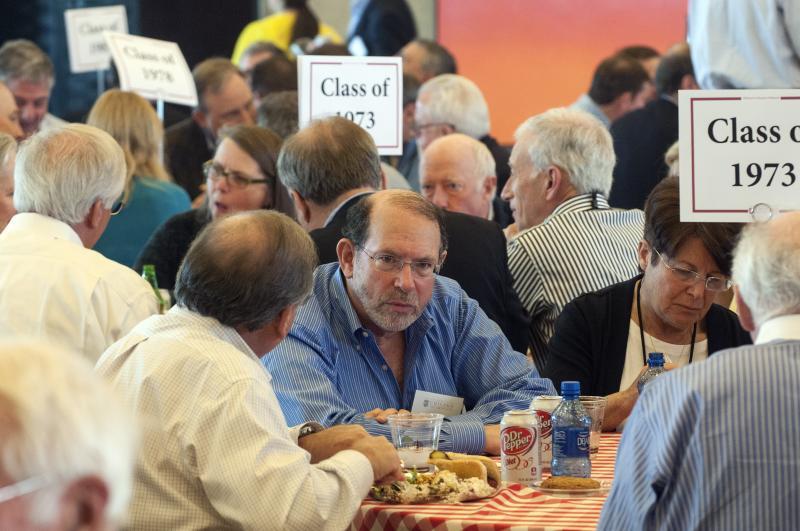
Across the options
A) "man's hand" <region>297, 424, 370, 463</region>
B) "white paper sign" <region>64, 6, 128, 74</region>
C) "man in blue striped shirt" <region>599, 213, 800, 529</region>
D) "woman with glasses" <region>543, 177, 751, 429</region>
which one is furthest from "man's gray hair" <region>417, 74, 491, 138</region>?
"man in blue striped shirt" <region>599, 213, 800, 529</region>

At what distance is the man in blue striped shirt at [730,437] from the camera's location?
2387 millimetres

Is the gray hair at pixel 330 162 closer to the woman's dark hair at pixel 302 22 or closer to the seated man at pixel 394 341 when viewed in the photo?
the seated man at pixel 394 341

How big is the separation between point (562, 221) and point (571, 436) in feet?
6.41

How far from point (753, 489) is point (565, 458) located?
2.94ft

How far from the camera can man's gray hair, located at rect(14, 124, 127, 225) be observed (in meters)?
4.06

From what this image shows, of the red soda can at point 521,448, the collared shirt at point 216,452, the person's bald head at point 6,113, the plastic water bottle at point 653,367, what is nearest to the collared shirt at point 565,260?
the plastic water bottle at point 653,367

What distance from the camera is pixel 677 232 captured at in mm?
3922

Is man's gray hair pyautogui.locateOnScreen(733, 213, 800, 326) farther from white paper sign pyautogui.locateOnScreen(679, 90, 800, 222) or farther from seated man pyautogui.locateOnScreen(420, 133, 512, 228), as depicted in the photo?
seated man pyautogui.locateOnScreen(420, 133, 512, 228)

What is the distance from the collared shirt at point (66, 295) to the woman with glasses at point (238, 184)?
1.72 metres

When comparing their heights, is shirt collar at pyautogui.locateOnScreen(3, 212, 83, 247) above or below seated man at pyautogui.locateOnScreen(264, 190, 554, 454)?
above

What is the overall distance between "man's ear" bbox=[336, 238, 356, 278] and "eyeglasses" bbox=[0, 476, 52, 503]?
8.21 feet

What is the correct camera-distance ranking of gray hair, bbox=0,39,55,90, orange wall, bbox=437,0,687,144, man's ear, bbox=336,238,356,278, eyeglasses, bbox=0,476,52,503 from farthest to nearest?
orange wall, bbox=437,0,687,144
gray hair, bbox=0,39,55,90
man's ear, bbox=336,238,356,278
eyeglasses, bbox=0,476,52,503

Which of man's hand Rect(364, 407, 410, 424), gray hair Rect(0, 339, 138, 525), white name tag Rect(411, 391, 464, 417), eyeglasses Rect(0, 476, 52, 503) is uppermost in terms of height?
gray hair Rect(0, 339, 138, 525)

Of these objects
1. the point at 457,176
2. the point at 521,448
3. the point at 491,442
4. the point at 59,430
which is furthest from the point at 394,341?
the point at 59,430
